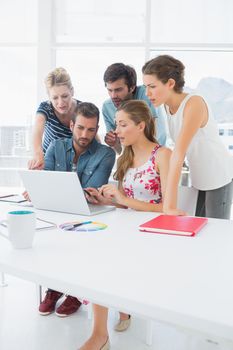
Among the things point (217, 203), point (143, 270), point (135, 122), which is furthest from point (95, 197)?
point (143, 270)

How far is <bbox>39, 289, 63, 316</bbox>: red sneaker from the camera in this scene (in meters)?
1.87

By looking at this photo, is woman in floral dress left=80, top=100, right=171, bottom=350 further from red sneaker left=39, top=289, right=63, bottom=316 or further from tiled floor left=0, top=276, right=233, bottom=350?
red sneaker left=39, top=289, right=63, bottom=316

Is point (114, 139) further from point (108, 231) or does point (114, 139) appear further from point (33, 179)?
point (108, 231)

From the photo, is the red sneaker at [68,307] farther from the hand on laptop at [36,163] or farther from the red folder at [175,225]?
the red folder at [175,225]

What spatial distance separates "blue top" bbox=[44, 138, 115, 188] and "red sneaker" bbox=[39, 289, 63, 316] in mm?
585

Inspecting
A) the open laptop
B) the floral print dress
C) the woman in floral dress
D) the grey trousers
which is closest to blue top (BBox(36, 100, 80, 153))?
the woman in floral dress

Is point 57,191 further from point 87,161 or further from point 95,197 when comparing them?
point 87,161

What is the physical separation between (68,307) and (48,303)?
4.1 inches

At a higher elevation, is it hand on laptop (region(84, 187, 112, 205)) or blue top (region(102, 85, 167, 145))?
blue top (region(102, 85, 167, 145))

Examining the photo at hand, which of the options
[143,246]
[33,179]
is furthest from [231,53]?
[143,246]

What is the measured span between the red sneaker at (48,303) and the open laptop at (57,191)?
0.64 meters

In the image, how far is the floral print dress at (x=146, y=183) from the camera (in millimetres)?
1685

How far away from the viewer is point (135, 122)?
5.68 ft

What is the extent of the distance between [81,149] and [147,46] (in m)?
2.11
